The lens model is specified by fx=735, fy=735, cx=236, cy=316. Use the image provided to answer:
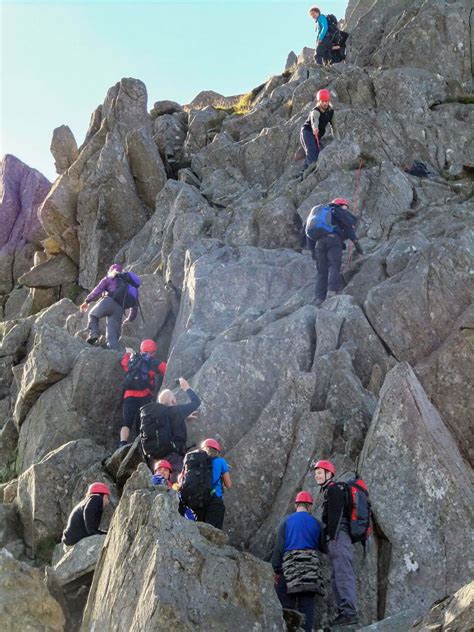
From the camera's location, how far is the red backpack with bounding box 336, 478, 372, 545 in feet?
48.9

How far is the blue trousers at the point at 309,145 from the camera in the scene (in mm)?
32969

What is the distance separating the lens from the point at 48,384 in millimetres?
25484

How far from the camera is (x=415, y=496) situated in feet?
55.3

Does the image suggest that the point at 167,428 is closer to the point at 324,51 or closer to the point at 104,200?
the point at 104,200

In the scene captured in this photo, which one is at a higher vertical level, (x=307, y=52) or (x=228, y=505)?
(x=307, y=52)

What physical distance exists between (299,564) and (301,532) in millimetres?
649

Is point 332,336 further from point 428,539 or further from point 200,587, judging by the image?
point 200,587

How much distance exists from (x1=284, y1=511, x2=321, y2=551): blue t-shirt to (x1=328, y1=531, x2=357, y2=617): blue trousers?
1.20ft

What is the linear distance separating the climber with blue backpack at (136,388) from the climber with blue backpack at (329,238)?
238 inches

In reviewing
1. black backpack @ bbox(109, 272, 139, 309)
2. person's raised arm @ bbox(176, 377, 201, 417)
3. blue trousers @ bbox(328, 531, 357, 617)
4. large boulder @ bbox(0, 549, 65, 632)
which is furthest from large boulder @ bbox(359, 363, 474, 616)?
black backpack @ bbox(109, 272, 139, 309)

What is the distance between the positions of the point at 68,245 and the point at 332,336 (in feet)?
73.1

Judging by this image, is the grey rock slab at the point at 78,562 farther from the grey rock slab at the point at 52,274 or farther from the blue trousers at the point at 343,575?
the grey rock slab at the point at 52,274

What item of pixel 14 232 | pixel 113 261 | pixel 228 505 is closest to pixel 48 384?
pixel 228 505

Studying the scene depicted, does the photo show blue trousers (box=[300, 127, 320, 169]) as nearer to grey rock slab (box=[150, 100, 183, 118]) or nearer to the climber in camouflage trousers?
grey rock slab (box=[150, 100, 183, 118])
